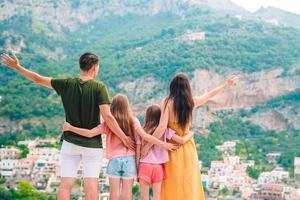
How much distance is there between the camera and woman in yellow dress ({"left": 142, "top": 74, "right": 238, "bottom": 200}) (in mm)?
5695

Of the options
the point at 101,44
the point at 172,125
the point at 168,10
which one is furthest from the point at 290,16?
the point at 172,125

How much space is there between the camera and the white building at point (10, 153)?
64.7 metres

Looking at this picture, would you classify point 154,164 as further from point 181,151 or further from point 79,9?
point 79,9

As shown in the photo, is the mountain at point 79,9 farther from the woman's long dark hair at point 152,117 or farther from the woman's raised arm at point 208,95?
the woman's long dark hair at point 152,117

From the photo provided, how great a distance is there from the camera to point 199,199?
18.9 ft

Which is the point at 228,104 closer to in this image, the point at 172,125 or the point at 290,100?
the point at 290,100

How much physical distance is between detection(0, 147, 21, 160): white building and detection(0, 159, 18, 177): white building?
62 centimetres

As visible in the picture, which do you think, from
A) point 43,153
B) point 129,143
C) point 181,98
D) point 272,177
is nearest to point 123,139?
point 129,143

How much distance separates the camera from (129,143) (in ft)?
18.7

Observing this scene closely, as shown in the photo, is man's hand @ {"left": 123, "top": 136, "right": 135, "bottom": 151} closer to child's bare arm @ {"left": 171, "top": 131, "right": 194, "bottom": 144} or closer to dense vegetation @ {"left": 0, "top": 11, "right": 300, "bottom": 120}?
child's bare arm @ {"left": 171, "top": 131, "right": 194, "bottom": 144}

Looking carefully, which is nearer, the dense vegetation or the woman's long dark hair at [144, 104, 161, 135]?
the woman's long dark hair at [144, 104, 161, 135]

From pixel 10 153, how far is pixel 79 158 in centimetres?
6152

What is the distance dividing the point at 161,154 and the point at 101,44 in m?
102

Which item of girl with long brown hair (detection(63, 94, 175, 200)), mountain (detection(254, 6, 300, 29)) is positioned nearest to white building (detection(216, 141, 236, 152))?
girl with long brown hair (detection(63, 94, 175, 200))
